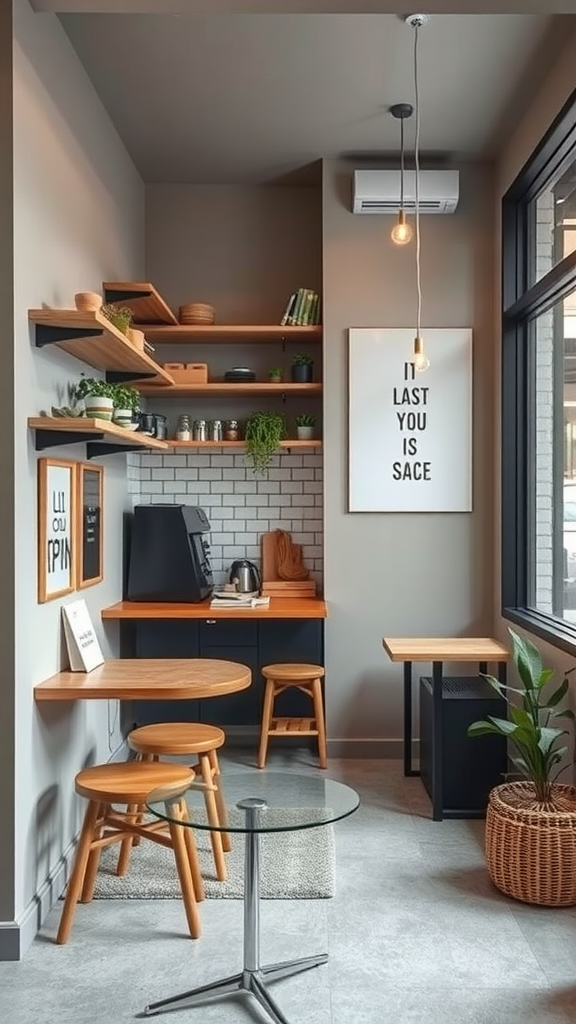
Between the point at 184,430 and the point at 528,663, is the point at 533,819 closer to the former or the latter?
the point at 528,663

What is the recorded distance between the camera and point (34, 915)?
2850 mm

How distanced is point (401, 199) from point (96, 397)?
2.20m

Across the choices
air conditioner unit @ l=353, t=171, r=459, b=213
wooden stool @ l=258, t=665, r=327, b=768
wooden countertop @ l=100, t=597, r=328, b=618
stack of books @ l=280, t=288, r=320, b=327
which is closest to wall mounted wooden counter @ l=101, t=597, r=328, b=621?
wooden countertop @ l=100, t=597, r=328, b=618

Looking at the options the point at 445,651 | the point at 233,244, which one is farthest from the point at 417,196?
the point at 445,651

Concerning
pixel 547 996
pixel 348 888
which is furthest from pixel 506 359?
pixel 547 996

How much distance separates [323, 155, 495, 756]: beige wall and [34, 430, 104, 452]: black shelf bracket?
199 centimetres

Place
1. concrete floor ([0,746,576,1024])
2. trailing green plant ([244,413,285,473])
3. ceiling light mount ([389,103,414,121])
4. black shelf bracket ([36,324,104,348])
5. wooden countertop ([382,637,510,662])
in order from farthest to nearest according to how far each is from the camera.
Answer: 1. trailing green plant ([244,413,285,473])
2. ceiling light mount ([389,103,414,121])
3. wooden countertop ([382,637,510,662])
4. black shelf bracket ([36,324,104,348])
5. concrete floor ([0,746,576,1024])

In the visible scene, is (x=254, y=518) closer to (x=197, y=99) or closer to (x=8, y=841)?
(x=197, y=99)

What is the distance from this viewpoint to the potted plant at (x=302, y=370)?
4891mm

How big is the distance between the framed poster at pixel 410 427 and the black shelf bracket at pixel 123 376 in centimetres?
119

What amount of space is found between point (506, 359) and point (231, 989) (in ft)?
10.5

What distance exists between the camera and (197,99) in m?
4.01

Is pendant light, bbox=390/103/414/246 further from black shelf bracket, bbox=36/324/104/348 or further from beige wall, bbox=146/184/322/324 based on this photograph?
black shelf bracket, bbox=36/324/104/348

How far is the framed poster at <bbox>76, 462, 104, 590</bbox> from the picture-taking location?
11.8 feet
